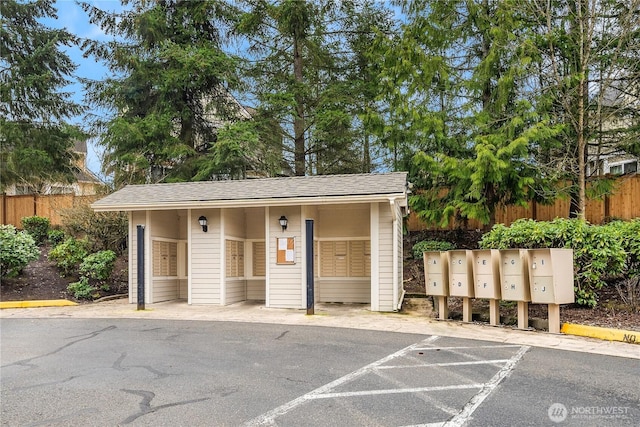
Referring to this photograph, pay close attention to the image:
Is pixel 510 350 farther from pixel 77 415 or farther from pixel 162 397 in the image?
pixel 77 415

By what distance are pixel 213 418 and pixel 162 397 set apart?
2.72 ft

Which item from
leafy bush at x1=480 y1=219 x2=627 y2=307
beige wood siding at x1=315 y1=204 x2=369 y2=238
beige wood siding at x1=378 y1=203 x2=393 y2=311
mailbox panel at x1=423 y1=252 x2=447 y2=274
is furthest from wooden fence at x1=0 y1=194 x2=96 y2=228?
leafy bush at x1=480 y1=219 x2=627 y2=307

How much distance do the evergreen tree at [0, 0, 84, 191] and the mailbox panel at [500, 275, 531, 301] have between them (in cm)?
1850

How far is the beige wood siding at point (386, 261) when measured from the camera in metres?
10.0

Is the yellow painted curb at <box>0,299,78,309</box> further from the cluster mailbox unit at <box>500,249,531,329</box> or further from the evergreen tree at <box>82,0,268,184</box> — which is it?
the cluster mailbox unit at <box>500,249,531,329</box>

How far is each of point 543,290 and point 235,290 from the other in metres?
7.25

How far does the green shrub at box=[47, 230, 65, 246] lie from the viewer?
619 inches

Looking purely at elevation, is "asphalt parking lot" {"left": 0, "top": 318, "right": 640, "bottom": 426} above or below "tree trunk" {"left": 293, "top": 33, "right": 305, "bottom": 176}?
below

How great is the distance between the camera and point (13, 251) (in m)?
11.6

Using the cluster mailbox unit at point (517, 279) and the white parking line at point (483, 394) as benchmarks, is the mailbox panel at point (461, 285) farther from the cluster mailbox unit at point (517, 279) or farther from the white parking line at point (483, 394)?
the white parking line at point (483, 394)

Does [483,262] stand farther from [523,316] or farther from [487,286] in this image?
[523,316]

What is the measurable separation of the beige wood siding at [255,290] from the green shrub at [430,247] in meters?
4.64

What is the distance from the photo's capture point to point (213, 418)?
12.5ft

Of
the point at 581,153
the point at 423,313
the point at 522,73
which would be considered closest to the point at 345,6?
the point at 522,73
